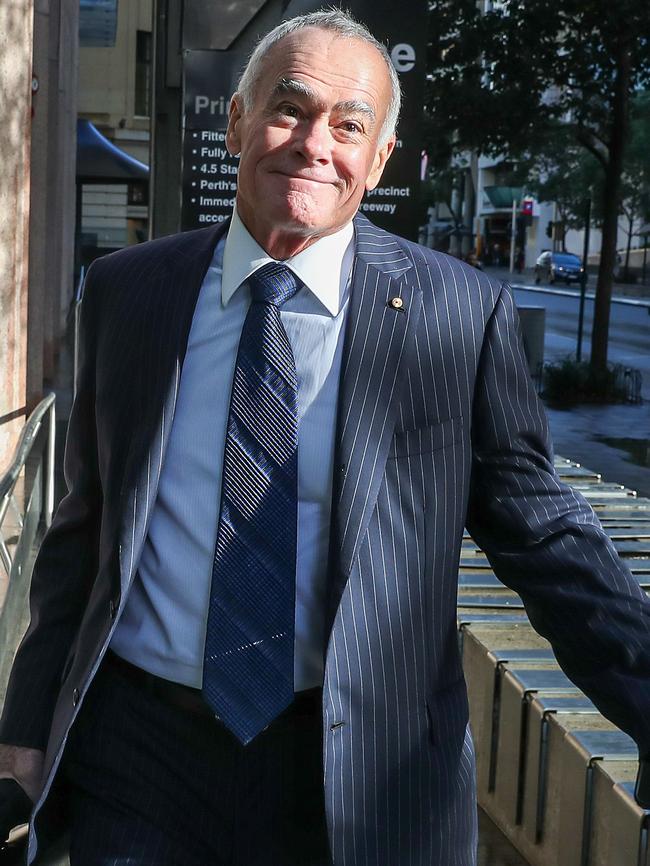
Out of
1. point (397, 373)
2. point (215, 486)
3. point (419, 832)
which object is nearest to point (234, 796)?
point (419, 832)

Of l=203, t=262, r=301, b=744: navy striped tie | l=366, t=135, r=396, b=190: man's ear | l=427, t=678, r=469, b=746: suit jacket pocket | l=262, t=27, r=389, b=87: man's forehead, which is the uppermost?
l=262, t=27, r=389, b=87: man's forehead

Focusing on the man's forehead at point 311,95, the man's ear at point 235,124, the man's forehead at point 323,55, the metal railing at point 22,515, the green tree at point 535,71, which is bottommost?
the metal railing at point 22,515

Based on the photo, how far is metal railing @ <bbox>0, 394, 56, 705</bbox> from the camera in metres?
4.18

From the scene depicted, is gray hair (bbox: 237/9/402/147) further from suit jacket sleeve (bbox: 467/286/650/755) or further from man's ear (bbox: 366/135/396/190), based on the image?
suit jacket sleeve (bbox: 467/286/650/755)

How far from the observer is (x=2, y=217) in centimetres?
761

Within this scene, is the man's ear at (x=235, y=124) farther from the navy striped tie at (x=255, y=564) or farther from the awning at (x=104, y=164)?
the awning at (x=104, y=164)

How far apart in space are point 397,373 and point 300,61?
1.64 feet

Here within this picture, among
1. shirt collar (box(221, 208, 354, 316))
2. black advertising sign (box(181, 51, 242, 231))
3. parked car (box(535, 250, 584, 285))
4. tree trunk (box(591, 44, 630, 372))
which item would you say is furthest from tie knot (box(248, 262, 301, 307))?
parked car (box(535, 250, 584, 285))

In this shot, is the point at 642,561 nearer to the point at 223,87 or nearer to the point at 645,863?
the point at 645,863

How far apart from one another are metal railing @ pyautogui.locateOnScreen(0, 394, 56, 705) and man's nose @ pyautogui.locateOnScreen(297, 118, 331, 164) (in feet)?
7.03

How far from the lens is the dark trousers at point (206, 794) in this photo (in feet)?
6.67

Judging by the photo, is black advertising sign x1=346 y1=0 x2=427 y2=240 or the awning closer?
black advertising sign x1=346 y1=0 x2=427 y2=240

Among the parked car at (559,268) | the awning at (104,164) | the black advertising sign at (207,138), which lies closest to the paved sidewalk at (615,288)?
the parked car at (559,268)

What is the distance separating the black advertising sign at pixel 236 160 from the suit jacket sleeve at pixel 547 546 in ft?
24.1
